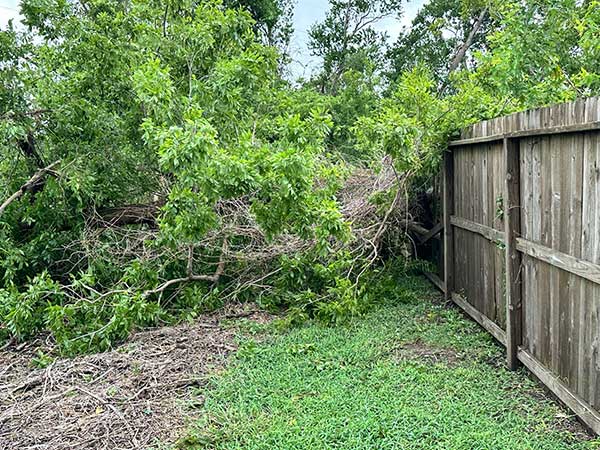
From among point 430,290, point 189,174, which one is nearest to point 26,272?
point 189,174

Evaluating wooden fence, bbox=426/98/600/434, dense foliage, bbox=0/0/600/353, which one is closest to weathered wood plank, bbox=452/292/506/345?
wooden fence, bbox=426/98/600/434

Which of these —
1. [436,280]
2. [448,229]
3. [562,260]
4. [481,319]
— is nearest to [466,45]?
[436,280]

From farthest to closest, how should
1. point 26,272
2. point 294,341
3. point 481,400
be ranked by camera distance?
point 26,272 < point 294,341 < point 481,400

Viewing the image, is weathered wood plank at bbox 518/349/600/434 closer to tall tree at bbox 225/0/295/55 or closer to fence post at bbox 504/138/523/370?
fence post at bbox 504/138/523/370

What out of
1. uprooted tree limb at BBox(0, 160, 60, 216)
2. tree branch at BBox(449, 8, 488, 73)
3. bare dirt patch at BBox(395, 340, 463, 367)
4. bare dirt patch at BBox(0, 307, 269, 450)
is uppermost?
tree branch at BBox(449, 8, 488, 73)

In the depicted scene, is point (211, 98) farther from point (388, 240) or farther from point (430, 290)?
point (430, 290)

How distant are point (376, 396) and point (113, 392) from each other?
1.74 metres

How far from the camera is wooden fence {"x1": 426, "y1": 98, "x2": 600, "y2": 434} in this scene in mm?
2641

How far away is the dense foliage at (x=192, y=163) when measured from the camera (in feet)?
14.8

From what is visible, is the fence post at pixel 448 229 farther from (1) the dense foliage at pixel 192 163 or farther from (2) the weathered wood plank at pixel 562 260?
(2) the weathered wood plank at pixel 562 260

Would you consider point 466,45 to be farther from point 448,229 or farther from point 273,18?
point 448,229

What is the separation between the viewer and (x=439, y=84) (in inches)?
572

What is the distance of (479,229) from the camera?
454 cm

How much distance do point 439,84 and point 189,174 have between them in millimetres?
11945
